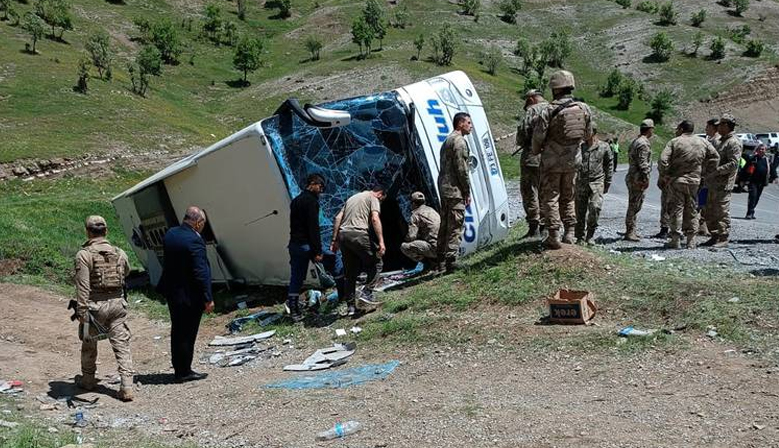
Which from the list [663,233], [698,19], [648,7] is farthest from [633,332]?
[648,7]

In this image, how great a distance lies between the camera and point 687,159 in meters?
10.7

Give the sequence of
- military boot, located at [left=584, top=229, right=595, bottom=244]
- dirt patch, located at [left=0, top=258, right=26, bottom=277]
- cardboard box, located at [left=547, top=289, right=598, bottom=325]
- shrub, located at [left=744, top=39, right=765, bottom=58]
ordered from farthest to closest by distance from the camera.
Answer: shrub, located at [left=744, top=39, right=765, bottom=58] < dirt patch, located at [left=0, top=258, right=26, bottom=277] < military boot, located at [left=584, top=229, right=595, bottom=244] < cardboard box, located at [left=547, top=289, right=598, bottom=325]

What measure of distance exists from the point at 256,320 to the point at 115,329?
2892mm

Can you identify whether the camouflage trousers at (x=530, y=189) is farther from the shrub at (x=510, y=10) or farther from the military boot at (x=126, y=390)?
the shrub at (x=510, y=10)

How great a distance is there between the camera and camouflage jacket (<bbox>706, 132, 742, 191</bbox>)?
11133mm

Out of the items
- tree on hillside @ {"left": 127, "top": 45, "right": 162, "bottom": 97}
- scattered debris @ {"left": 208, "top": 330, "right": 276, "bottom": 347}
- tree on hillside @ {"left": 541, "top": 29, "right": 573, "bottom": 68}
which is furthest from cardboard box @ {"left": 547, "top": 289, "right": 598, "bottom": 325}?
tree on hillside @ {"left": 541, "top": 29, "right": 573, "bottom": 68}

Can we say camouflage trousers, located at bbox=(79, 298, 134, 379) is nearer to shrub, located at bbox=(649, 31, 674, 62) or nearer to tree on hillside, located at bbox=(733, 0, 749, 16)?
shrub, located at bbox=(649, 31, 674, 62)

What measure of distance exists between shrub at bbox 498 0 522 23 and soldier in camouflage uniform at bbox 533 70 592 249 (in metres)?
82.1

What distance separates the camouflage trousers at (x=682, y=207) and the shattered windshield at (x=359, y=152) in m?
3.46

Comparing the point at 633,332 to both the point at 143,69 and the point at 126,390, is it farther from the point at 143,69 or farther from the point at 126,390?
the point at 143,69

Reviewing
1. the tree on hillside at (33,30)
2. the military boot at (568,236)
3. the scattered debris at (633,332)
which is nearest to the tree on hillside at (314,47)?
the tree on hillside at (33,30)

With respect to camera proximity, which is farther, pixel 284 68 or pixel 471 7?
pixel 471 7

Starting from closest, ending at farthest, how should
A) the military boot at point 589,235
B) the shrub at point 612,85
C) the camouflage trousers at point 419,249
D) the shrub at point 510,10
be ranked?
the camouflage trousers at point 419,249 → the military boot at point 589,235 → the shrub at point 612,85 → the shrub at point 510,10

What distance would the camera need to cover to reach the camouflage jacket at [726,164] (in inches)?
438
